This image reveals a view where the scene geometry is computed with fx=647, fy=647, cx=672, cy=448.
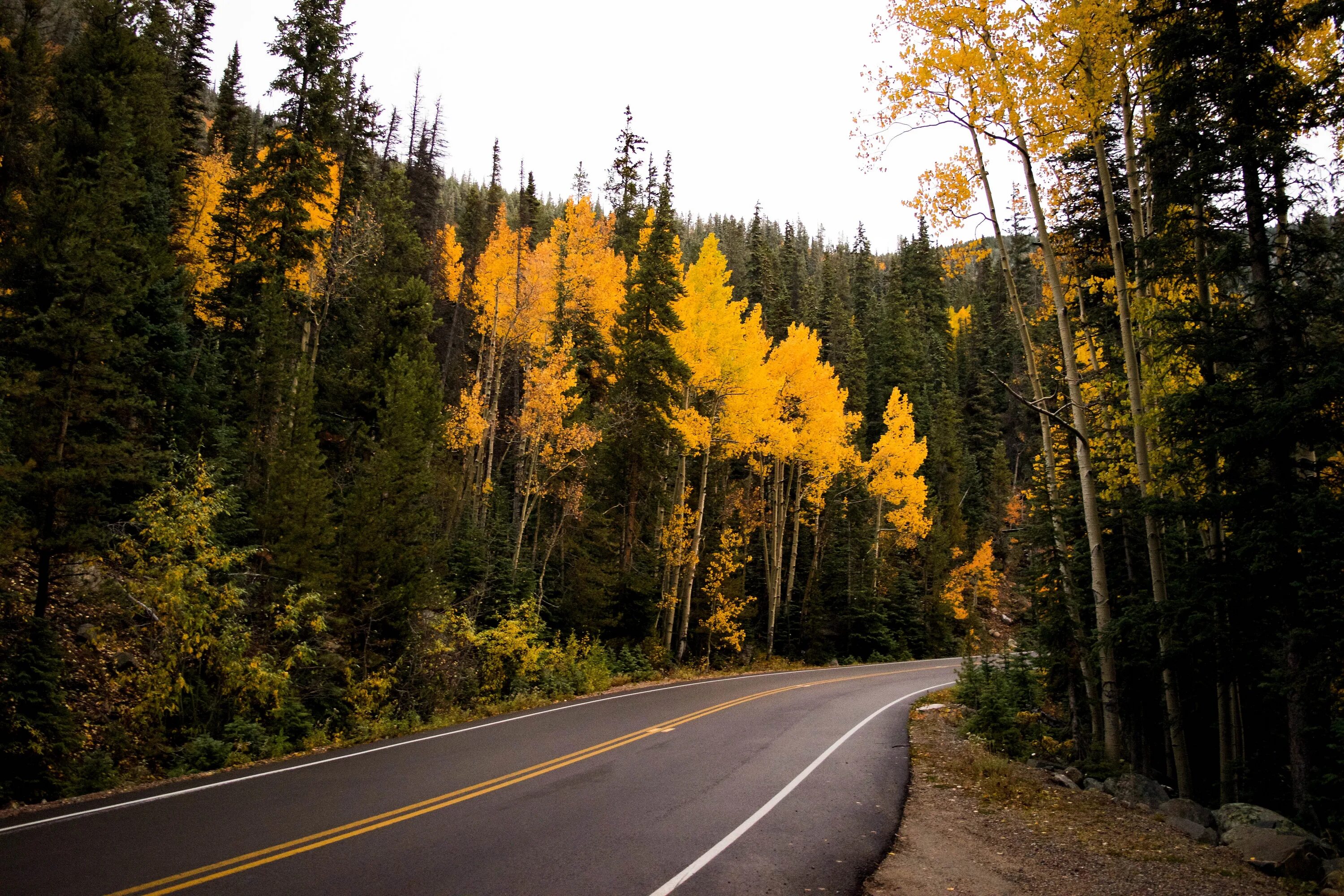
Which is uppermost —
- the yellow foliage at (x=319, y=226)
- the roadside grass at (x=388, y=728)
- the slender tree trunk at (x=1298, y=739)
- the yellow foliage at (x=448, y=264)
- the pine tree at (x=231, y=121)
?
the pine tree at (x=231, y=121)

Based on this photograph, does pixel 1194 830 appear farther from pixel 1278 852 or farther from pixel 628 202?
pixel 628 202

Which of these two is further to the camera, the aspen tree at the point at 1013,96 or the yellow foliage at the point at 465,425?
the yellow foliage at the point at 465,425

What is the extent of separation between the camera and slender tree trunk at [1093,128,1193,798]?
10.2 metres

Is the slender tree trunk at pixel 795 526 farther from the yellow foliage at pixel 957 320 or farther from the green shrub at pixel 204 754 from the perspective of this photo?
the yellow foliage at pixel 957 320

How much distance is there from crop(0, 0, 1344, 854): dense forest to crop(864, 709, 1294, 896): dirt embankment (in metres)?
2.50

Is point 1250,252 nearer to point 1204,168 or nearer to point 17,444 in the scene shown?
point 1204,168

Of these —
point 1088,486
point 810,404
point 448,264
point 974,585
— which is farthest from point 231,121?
point 974,585

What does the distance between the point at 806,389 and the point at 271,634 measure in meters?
20.6

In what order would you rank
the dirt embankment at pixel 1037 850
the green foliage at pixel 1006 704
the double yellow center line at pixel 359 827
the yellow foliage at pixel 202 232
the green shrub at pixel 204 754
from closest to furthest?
the double yellow center line at pixel 359 827, the dirt embankment at pixel 1037 850, the green shrub at pixel 204 754, the green foliage at pixel 1006 704, the yellow foliage at pixel 202 232

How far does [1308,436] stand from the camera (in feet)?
26.5

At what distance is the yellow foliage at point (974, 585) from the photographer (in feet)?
125

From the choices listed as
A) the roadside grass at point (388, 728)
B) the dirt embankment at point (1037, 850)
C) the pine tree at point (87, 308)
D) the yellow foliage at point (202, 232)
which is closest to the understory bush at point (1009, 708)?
the dirt embankment at point (1037, 850)

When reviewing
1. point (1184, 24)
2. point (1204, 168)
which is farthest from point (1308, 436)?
point (1184, 24)

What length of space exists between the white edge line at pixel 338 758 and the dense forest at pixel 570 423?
4.03 ft
